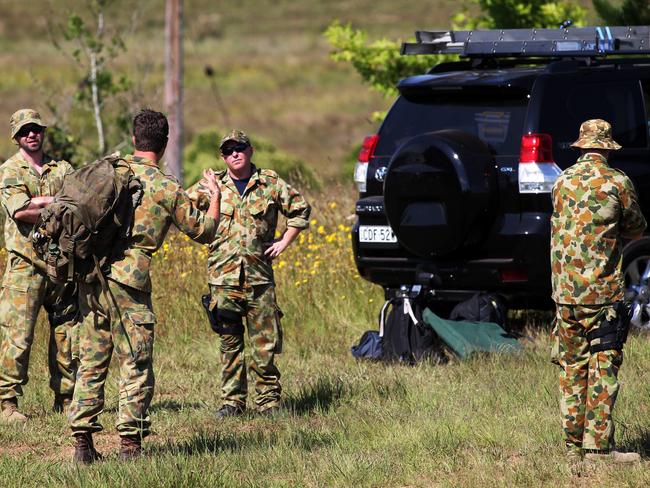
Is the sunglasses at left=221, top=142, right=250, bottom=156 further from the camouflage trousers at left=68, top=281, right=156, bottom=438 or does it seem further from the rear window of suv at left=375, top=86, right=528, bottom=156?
the rear window of suv at left=375, top=86, right=528, bottom=156

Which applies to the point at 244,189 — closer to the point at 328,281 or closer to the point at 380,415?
the point at 380,415

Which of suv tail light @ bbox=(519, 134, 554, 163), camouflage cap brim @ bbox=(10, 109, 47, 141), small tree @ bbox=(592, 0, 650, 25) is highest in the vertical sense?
small tree @ bbox=(592, 0, 650, 25)

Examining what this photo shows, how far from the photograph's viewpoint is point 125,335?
686 cm

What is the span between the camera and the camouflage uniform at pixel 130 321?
687 centimetres

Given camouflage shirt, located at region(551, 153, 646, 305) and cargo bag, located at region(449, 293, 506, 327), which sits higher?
camouflage shirt, located at region(551, 153, 646, 305)

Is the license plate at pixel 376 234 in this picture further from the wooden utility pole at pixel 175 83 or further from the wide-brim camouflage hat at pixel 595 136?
the wooden utility pole at pixel 175 83

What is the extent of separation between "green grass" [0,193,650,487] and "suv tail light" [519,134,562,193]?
3.85 feet

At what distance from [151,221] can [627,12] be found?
8.28 meters

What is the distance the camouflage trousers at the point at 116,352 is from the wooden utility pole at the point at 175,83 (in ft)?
36.0

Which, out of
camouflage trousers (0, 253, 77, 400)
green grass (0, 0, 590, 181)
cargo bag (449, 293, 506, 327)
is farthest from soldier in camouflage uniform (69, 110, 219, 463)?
green grass (0, 0, 590, 181)

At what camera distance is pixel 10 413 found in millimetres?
8531

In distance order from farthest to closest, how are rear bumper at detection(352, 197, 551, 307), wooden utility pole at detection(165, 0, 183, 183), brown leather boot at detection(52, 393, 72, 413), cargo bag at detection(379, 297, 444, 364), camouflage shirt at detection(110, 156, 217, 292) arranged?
wooden utility pole at detection(165, 0, 183, 183) → cargo bag at detection(379, 297, 444, 364) → rear bumper at detection(352, 197, 551, 307) → brown leather boot at detection(52, 393, 72, 413) → camouflage shirt at detection(110, 156, 217, 292)

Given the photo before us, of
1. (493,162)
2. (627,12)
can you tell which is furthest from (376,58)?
(493,162)

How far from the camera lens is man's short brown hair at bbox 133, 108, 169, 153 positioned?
7.00 meters
